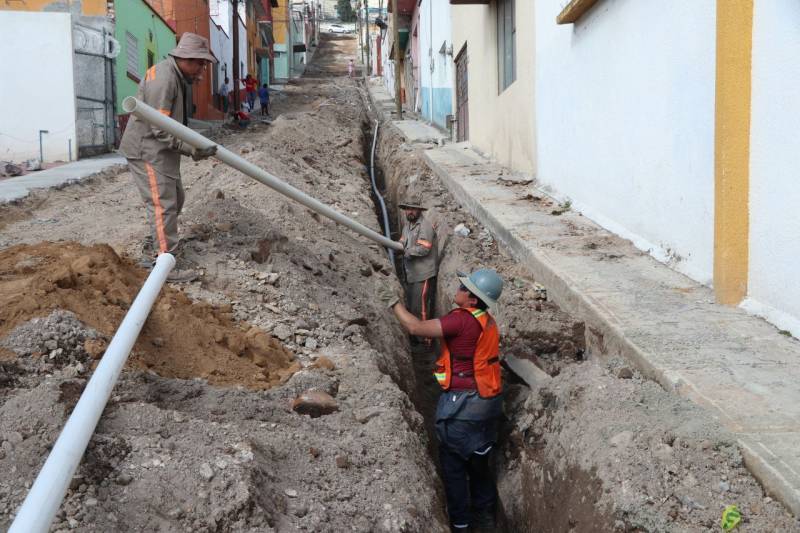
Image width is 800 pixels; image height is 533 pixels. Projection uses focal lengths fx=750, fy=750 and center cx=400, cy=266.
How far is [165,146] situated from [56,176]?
6.98 meters

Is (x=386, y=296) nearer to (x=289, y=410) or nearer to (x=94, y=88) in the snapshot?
(x=289, y=410)

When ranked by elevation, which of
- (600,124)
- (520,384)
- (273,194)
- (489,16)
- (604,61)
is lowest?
(520,384)

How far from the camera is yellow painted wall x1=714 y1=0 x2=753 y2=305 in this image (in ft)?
14.1

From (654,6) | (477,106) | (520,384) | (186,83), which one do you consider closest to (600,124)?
(654,6)

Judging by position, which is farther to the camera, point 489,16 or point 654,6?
point 489,16

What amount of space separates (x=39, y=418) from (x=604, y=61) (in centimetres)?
589

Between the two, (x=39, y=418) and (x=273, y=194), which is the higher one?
(x=273, y=194)

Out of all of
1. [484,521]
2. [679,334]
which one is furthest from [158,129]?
[679,334]

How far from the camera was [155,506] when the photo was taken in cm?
273

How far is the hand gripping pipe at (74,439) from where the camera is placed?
211cm

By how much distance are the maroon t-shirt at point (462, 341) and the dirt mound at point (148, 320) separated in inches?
39.1

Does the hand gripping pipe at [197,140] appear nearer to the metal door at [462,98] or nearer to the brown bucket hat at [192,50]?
the brown bucket hat at [192,50]

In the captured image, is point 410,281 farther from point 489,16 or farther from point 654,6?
point 489,16

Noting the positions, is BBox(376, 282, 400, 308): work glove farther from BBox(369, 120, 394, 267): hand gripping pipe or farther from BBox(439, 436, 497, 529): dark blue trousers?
BBox(369, 120, 394, 267): hand gripping pipe
